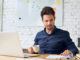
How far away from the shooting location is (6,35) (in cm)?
153

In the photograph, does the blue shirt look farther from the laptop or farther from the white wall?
the white wall

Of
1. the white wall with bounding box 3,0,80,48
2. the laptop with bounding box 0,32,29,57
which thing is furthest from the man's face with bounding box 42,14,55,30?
the white wall with bounding box 3,0,80,48

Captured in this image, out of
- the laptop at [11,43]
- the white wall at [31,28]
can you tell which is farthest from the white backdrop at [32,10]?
the laptop at [11,43]

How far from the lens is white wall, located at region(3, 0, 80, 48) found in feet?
11.1

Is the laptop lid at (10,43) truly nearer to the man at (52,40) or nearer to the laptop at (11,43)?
the laptop at (11,43)

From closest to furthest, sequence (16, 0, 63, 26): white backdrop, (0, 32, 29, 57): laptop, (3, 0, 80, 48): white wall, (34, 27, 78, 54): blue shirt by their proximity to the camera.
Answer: (0, 32, 29, 57): laptop < (34, 27, 78, 54): blue shirt < (3, 0, 80, 48): white wall < (16, 0, 63, 26): white backdrop

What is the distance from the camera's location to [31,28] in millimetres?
3635

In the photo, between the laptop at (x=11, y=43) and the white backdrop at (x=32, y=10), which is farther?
the white backdrop at (x=32, y=10)

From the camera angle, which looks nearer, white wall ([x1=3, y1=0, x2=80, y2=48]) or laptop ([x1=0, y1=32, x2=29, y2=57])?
laptop ([x1=0, y1=32, x2=29, y2=57])

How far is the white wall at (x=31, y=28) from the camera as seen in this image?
11.1ft

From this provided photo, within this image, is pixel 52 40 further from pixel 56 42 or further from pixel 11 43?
pixel 11 43

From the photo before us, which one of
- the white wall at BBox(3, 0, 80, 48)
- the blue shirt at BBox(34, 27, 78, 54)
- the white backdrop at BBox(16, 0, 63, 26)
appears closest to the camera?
the blue shirt at BBox(34, 27, 78, 54)

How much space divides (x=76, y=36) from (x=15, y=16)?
1.51 meters

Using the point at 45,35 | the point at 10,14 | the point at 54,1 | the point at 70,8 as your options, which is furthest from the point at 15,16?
the point at 45,35
